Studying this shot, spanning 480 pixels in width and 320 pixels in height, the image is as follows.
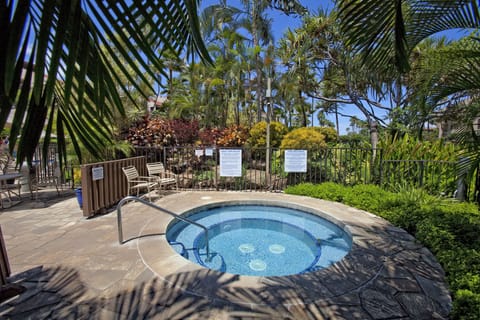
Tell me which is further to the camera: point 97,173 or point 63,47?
point 97,173

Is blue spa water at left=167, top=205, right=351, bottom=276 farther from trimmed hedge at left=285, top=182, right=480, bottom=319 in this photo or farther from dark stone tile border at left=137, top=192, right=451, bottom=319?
trimmed hedge at left=285, top=182, right=480, bottom=319

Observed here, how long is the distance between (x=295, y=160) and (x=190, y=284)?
15.4ft

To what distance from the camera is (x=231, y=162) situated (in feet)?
20.9

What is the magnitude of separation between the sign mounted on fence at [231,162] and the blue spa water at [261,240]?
3.81ft

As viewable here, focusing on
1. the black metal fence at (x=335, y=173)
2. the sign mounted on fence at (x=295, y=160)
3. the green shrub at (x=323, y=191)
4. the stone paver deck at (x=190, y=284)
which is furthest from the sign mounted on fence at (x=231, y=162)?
the stone paver deck at (x=190, y=284)

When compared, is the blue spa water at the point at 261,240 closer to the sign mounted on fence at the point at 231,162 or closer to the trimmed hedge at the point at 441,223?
the trimmed hedge at the point at 441,223

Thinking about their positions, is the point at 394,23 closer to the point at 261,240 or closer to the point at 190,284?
the point at 190,284

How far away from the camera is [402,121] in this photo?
7652 mm

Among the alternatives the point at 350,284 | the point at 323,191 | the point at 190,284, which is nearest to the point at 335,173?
the point at 323,191

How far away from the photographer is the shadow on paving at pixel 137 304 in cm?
195

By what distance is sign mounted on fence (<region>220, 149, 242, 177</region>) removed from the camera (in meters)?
A: 6.32

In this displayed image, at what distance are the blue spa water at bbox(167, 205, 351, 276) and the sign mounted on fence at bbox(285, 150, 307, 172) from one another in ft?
4.71

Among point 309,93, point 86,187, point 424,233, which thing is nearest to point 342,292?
point 424,233

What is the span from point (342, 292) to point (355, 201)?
322cm
